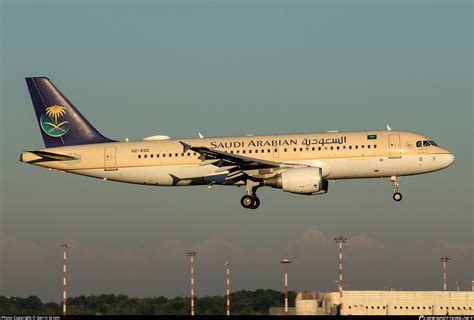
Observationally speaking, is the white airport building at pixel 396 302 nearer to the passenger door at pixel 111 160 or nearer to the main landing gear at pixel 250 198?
the main landing gear at pixel 250 198

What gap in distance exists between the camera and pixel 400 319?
121 feet

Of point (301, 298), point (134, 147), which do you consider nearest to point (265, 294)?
point (301, 298)

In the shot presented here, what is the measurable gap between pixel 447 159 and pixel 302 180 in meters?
10.1

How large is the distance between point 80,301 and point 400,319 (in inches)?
1667

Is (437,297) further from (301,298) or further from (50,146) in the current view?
(50,146)

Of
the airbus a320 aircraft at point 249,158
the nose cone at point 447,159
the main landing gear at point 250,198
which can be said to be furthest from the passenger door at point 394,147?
the main landing gear at point 250,198

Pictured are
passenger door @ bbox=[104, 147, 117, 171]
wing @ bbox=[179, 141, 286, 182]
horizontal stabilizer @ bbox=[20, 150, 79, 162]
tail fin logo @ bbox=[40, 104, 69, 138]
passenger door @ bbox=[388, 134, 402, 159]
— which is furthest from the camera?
tail fin logo @ bbox=[40, 104, 69, 138]

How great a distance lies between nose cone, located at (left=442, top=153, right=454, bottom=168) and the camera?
214ft

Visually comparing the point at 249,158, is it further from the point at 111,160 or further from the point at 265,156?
the point at 111,160

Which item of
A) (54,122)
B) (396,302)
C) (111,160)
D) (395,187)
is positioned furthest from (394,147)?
(54,122)

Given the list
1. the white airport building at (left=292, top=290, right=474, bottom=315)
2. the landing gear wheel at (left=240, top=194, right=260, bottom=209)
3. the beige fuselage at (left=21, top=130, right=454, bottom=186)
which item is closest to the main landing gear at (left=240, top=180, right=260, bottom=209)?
the landing gear wheel at (left=240, top=194, right=260, bottom=209)

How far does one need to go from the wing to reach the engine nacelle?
3.21 ft

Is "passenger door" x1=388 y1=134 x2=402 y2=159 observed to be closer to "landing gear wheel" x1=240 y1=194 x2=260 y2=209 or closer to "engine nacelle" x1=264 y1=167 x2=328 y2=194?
"engine nacelle" x1=264 y1=167 x2=328 y2=194

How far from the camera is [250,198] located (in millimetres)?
65938
